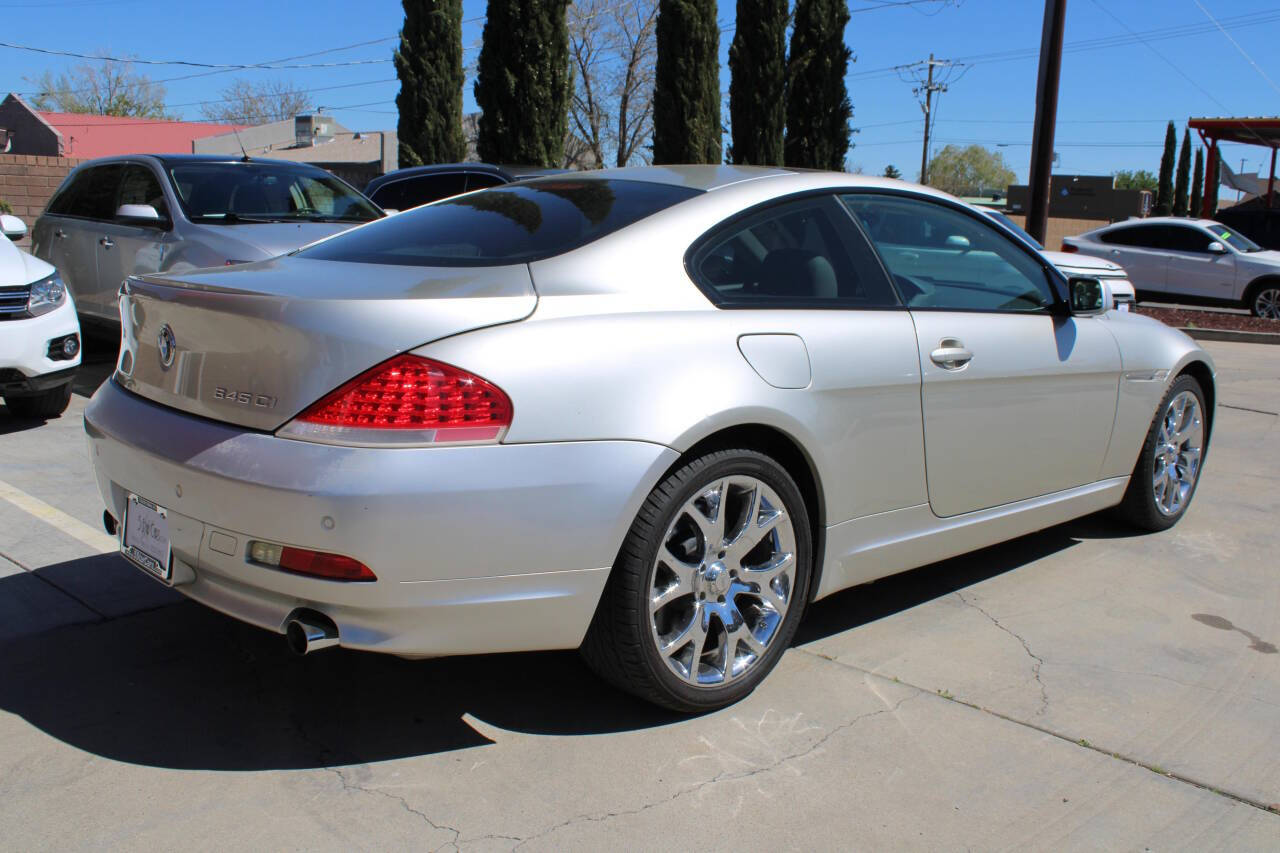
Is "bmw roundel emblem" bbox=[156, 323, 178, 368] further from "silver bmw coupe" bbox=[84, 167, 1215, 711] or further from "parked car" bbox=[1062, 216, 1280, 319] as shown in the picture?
"parked car" bbox=[1062, 216, 1280, 319]

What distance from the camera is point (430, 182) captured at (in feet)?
40.2

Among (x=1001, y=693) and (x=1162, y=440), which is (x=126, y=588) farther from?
(x=1162, y=440)

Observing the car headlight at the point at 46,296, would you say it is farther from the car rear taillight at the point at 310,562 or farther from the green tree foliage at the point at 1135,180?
the green tree foliage at the point at 1135,180

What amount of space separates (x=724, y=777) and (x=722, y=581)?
551 mm

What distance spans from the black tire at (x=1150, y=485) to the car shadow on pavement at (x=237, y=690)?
69.9 inches

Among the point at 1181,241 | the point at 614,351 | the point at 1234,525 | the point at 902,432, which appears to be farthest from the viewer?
the point at 1181,241

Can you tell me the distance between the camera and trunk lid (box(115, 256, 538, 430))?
8.93 feet

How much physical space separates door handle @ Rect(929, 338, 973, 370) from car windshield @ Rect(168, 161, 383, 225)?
18.5 feet

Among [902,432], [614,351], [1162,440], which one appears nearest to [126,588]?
[614,351]

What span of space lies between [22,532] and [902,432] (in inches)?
139

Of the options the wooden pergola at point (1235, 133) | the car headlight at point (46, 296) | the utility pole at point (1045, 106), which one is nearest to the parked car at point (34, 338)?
the car headlight at point (46, 296)

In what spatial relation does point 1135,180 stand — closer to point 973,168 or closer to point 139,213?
point 973,168

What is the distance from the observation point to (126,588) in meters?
4.04

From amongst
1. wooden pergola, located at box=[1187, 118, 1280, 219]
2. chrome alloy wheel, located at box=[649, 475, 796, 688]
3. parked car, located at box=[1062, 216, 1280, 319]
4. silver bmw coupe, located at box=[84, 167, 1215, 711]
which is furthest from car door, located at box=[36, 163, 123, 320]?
wooden pergola, located at box=[1187, 118, 1280, 219]
